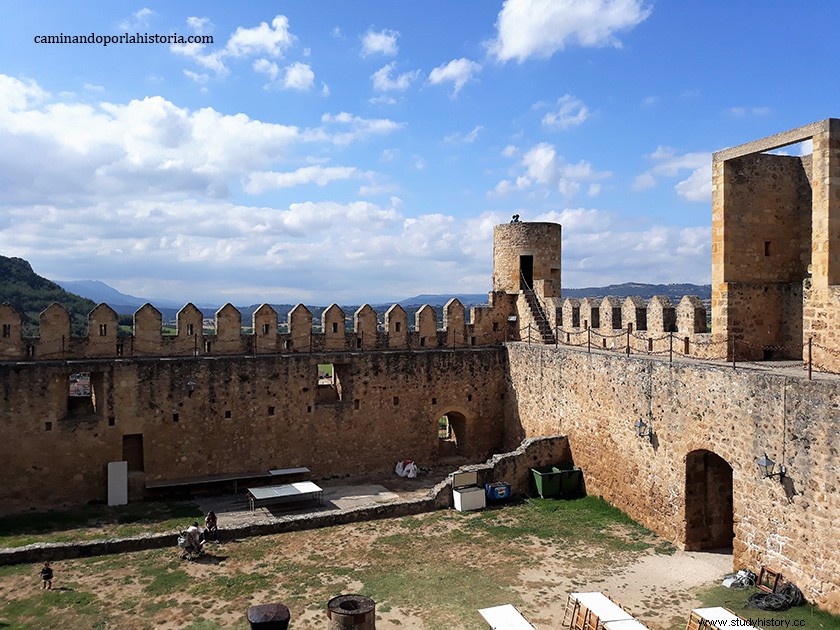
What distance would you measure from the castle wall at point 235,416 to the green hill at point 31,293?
4051 cm

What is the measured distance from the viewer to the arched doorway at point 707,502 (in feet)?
41.7

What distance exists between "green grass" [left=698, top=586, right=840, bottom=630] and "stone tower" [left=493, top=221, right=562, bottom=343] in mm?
10542

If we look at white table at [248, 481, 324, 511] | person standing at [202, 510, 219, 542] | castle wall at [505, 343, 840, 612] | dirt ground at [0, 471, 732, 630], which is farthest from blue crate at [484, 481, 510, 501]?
person standing at [202, 510, 219, 542]

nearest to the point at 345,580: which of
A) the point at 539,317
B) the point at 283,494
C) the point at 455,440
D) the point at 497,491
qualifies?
the point at 283,494

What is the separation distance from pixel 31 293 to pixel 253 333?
165 feet

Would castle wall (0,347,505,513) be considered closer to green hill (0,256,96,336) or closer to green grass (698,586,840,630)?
green grass (698,586,840,630)

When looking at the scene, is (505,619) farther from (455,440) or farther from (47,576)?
(455,440)

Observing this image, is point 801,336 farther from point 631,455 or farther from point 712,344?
point 631,455

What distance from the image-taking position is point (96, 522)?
14.7 meters

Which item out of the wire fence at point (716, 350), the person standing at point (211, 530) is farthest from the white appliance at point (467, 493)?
the person standing at point (211, 530)

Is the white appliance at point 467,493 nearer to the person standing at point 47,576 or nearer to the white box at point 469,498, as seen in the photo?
the white box at point 469,498

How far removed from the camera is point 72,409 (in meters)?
16.7

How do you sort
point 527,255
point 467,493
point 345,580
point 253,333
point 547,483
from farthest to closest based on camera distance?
point 527,255
point 253,333
point 547,483
point 467,493
point 345,580

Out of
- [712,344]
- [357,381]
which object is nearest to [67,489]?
[357,381]
